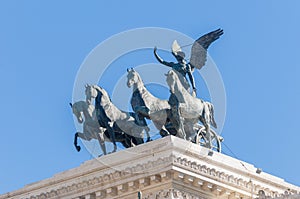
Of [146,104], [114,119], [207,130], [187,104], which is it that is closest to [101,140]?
[114,119]

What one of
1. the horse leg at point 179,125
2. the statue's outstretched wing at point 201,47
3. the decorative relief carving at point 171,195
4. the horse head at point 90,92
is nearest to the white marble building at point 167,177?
the decorative relief carving at point 171,195

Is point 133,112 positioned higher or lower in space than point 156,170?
higher

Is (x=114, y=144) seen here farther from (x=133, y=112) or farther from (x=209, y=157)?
(x=209, y=157)

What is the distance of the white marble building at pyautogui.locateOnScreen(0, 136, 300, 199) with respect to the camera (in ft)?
166

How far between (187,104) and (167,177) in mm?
4943

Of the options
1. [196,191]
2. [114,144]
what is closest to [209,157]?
[196,191]

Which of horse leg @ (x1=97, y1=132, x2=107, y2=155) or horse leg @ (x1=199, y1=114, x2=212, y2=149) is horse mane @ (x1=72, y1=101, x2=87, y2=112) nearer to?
horse leg @ (x1=97, y1=132, x2=107, y2=155)

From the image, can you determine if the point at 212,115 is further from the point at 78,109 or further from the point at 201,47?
the point at 78,109

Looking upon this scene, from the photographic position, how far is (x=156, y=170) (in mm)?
50562

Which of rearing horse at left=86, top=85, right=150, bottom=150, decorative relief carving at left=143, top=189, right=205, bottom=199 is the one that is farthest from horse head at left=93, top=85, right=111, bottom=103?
decorative relief carving at left=143, top=189, right=205, bottom=199

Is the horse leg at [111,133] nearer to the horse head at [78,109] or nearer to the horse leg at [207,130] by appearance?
the horse head at [78,109]

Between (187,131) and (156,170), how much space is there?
4567 mm

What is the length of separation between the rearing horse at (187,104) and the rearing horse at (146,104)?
849 millimetres

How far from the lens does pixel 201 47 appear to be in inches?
2266
